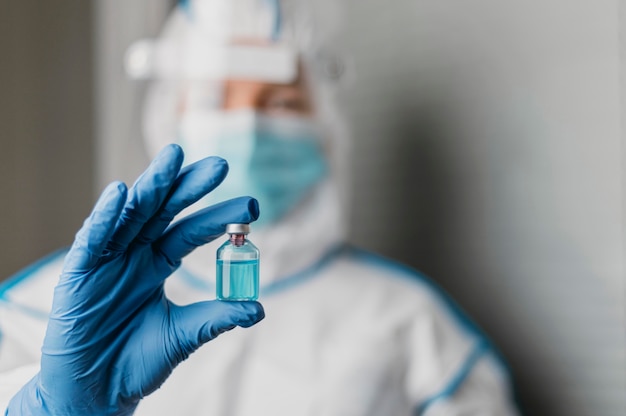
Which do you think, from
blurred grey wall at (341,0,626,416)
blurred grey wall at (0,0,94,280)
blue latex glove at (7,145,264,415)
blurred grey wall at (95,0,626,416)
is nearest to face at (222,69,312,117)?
blurred grey wall at (95,0,626,416)

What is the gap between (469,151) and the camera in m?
1.34

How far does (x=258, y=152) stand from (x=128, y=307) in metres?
0.50

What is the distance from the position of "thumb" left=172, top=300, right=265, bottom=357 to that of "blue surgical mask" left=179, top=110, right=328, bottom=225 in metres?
0.45

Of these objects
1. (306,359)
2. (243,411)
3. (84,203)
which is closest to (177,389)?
(243,411)

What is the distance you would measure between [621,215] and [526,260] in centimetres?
20

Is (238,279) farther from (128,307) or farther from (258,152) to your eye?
(258,152)

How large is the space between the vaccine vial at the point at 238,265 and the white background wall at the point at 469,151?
0.66 metres

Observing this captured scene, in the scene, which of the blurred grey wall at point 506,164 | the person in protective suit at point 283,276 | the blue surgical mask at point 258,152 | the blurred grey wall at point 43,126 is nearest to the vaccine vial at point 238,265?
the person in protective suit at point 283,276

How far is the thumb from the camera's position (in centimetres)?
64

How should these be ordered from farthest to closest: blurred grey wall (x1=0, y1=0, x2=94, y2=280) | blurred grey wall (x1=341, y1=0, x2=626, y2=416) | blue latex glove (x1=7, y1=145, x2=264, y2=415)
Answer: blurred grey wall (x1=0, y1=0, x2=94, y2=280) < blurred grey wall (x1=341, y1=0, x2=626, y2=416) < blue latex glove (x1=7, y1=145, x2=264, y2=415)

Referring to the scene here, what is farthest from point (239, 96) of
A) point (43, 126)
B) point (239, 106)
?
point (43, 126)

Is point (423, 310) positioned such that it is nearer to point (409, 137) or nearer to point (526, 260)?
point (526, 260)

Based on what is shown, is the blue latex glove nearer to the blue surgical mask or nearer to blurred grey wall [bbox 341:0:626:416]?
the blue surgical mask

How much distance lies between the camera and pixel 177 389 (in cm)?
94
